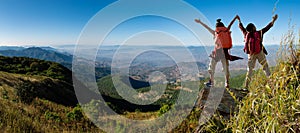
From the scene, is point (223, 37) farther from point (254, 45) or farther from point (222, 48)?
point (254, 45)

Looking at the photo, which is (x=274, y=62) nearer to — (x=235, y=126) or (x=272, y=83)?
(x=272, y=83)

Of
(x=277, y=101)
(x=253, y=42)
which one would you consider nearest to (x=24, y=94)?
(x=253, y=42)

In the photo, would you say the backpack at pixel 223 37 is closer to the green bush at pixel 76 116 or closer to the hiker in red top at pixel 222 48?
the hiker in red top at pixel 222 48

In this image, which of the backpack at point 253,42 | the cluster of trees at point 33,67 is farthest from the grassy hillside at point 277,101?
the cluster of trees at point 33,67

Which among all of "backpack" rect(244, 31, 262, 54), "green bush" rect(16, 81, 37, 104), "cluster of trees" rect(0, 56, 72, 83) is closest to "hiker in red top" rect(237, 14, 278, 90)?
"backpack" rect(244, 31, 262, 54)

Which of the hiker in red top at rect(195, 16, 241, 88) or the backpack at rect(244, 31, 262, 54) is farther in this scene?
the hiker in red top at rect(195, 16, 241, 88)

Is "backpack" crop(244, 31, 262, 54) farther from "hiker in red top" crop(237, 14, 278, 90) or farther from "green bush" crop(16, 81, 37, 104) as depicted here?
"green bush" crop(16, 81, 37, 104)

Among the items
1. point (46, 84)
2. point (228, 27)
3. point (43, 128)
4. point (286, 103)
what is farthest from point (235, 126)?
point (46, 84)
